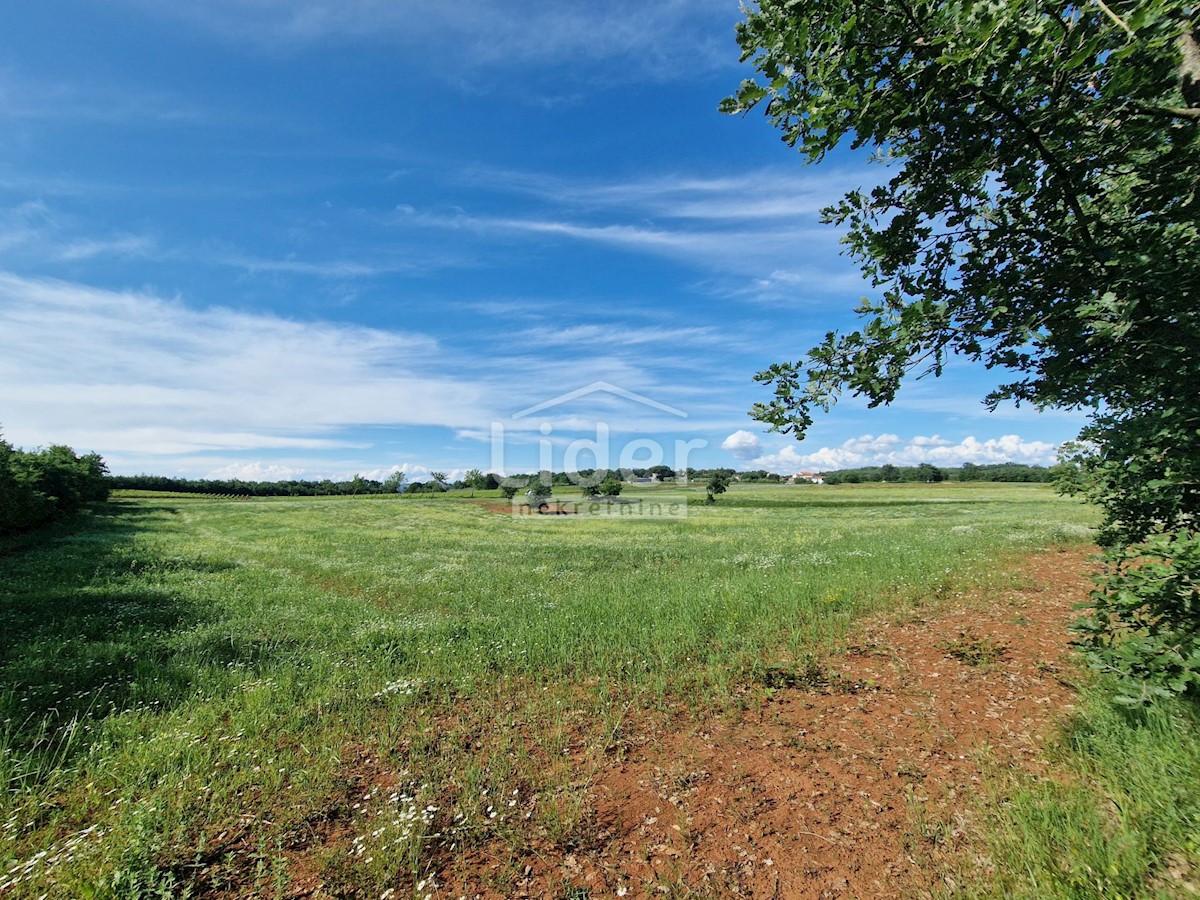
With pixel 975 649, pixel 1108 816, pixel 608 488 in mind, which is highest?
pixel 608 488

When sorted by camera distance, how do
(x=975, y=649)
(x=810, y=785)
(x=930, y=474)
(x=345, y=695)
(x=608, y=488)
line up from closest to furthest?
(x=810, y=785) < (x=345, y=695) < (x=975, y=649) < (x=608, y=488) < (x=930, y=474)

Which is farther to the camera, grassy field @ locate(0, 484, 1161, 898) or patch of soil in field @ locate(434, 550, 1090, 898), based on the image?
grassy field @ locate(0, 484, 1161, 898)

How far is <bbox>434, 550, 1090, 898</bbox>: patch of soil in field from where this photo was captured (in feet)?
13.4

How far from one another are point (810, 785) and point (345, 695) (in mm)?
6891

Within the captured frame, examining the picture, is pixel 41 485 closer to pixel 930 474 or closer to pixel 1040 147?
pixel 1040 147

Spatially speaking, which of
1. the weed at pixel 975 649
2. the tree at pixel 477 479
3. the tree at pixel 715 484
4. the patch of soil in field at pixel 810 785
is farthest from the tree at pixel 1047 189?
the tree at pixel 477 479

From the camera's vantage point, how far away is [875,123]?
13.2 ft

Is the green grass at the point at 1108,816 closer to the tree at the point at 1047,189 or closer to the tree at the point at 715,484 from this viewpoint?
the tree at the point at 1047,189

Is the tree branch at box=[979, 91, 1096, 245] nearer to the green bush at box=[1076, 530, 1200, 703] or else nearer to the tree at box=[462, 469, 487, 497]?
the green bush at box=[1076, 530, 1200, 703]

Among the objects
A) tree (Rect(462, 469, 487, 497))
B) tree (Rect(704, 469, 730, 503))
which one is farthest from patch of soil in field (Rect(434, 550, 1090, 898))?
tree (Rect(462, 469, 487, 497))

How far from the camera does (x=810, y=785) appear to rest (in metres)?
5.15

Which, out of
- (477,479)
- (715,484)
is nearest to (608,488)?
(715,484)

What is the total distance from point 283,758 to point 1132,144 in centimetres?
1040

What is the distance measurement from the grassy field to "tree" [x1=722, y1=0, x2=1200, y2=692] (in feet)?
17.1
